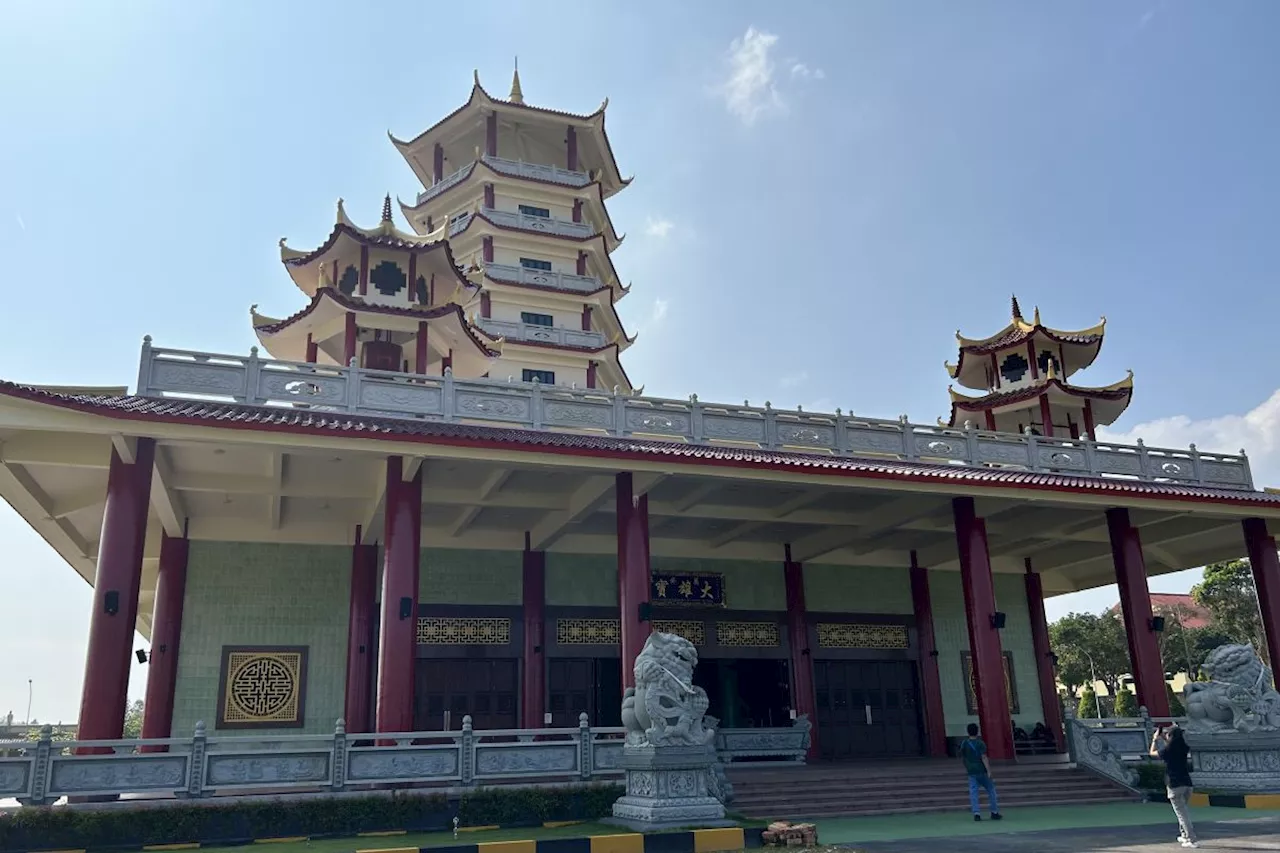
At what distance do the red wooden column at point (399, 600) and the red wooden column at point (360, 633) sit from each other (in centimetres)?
456

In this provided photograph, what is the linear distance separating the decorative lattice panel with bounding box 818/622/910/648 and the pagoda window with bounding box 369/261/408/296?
12.7 m

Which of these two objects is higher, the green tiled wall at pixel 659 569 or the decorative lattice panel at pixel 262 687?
the green tiled wall at pixel 659 569

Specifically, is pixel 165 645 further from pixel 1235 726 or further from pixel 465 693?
pixel 1235 726

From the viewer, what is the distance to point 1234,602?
47.7m

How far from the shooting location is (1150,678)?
18.9 m

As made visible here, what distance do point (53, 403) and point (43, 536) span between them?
8.27 meters

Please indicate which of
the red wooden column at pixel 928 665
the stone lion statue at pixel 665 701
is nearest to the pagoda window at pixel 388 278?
the stone lion statue at pixel 665 701

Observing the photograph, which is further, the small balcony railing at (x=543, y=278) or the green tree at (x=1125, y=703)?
the green tree at (x=1125, y=703)

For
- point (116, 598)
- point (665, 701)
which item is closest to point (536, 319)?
point (116, 598)

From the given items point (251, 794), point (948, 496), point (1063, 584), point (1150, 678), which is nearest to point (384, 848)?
point (251, 794)

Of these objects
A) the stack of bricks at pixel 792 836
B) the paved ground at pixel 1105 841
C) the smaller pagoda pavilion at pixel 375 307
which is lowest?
the paved ground at pixel 1105 841

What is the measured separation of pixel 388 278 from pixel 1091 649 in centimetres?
4571

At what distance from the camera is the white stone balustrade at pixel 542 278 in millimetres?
28891

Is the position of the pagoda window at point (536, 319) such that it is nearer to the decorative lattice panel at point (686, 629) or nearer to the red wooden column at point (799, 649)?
the red wooden column at point (799, 649)
